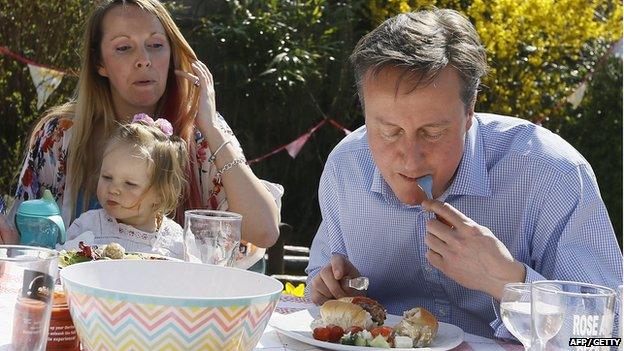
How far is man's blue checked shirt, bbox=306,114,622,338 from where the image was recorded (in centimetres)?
→ 221

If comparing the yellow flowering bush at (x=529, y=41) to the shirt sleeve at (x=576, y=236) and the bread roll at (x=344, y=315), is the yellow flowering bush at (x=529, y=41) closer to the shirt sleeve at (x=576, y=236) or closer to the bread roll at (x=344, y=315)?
the shirt sleeve at (x=576, y=236)

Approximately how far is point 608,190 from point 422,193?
5.75 metres

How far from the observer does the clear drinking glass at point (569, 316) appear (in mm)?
1520

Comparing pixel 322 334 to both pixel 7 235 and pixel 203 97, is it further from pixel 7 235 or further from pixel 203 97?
pixel 203 97

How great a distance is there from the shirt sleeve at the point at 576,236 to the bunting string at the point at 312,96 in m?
3.28

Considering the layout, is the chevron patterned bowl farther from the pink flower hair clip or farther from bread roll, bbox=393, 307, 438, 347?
the pink flower hair clip

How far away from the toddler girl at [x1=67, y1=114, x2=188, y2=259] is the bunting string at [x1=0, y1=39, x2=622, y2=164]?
6.63ft

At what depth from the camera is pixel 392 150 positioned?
213 cm

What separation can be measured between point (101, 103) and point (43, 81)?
Answer: 1.95 metres

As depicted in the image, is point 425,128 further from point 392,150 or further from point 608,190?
point 608,190

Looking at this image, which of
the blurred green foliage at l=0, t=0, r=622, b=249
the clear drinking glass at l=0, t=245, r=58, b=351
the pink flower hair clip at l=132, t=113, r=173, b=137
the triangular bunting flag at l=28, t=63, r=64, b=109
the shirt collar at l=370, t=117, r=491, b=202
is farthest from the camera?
the blurred green foliage at l=0, t=0, r=622, b=249

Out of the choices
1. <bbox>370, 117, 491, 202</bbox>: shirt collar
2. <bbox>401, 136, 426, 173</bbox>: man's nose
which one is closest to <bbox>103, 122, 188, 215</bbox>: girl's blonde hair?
<bbox>370, 117, 491, 202</bbox>: shirt collar

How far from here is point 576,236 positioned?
2.21 meters

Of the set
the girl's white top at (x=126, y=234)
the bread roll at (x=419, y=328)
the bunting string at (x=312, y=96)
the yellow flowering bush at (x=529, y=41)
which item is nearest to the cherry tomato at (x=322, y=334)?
the bread roll at (x=419, y=328)
